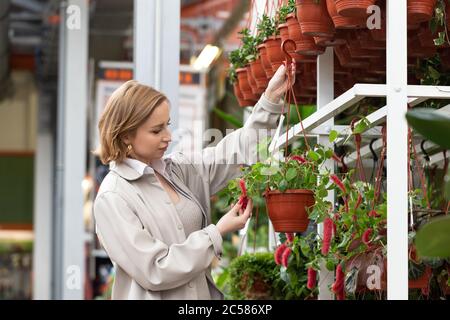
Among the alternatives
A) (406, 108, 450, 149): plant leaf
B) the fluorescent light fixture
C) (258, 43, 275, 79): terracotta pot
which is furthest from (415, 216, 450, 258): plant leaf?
the fluorescent light fixture

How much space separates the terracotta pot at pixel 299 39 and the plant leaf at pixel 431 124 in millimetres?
1293

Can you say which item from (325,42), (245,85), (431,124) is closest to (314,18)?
(325,42)

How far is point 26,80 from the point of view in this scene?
586 inches

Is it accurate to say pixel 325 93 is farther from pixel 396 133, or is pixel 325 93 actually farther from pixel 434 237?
pixel 434 237

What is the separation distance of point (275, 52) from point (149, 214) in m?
0.93

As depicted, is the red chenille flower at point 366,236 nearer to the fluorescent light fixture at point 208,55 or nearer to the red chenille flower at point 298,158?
the red chenille flower at point 298,158

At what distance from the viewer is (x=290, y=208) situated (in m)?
2.97

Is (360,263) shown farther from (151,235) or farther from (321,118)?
(151,235)

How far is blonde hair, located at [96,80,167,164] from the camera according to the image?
2775 millimetres

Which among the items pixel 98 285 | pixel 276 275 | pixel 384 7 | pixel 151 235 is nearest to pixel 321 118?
pixel 384 7

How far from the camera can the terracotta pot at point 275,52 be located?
3.42 metres

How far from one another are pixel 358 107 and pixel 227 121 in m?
1.40

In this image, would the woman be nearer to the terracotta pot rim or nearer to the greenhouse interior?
the greenhouse interior

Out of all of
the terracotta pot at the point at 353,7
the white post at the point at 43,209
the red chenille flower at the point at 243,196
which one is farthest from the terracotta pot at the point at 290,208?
the white post at the point at 43,209
